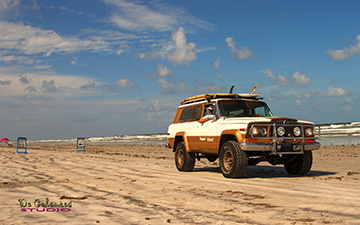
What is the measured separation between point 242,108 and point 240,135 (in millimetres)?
1671

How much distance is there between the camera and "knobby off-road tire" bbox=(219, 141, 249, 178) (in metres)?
8.55

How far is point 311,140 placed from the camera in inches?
360

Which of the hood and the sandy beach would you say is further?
the hood

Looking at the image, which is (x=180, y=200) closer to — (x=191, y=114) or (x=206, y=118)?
(x=206, y=118)

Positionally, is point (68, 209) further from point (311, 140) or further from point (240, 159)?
point (311, 140)

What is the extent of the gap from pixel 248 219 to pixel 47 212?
2.73 metres

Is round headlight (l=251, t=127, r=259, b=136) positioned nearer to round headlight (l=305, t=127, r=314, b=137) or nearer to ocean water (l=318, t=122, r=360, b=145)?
round headlight (l=305, t=127, r=314, b=137)

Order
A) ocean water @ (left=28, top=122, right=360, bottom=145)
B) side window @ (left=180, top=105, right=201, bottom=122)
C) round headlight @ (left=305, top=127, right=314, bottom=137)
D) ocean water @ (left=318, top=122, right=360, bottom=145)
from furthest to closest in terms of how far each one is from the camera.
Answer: ocean water @ (left=28, top=122, right=360, bottom=145)
ocean water @ (left=318, top=122, right=360, bottom=145)
side window @ (left=180, top=105, right=201, bottom=122)
round headlight @ (left=305, top=127, right=314, bottom=137)

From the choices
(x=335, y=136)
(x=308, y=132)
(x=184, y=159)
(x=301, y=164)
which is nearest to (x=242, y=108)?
(x=308, y=132)

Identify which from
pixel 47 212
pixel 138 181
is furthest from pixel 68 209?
pixel 138 181

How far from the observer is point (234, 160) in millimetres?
8586

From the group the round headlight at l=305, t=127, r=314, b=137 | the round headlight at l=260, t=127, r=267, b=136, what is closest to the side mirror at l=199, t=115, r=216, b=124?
the round headlight at l=260, t=127, r=267, b=136

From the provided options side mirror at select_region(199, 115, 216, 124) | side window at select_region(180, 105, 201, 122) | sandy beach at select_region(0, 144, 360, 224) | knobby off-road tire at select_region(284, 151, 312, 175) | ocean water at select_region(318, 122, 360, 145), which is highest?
side window at select_region(180, 105, 201, 122)

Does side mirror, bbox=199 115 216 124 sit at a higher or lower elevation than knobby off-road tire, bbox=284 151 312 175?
higher
